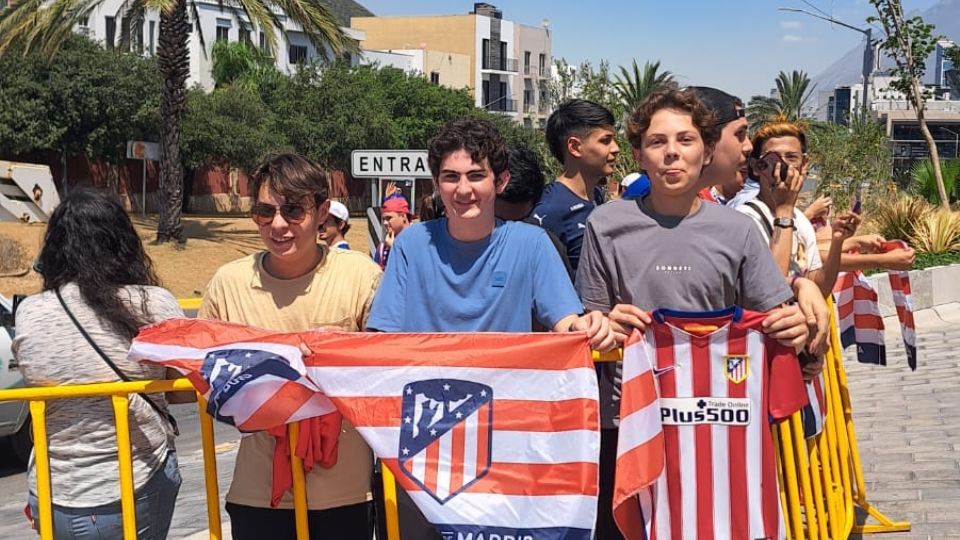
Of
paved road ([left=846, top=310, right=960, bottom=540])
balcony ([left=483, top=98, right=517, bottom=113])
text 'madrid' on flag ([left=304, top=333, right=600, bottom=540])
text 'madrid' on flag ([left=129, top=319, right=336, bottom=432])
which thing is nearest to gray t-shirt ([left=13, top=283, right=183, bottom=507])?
text 'madrid' on flag ([left=129, top=319, right=336, bottom=432])

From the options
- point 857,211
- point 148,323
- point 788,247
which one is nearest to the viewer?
point 148,323

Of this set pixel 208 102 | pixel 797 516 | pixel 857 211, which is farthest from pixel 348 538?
pixel 208 102

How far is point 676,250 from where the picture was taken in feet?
11.9

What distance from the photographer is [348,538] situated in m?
3.72

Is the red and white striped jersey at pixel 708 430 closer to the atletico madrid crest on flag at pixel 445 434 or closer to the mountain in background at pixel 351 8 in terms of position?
the atletico madrid crest on flag at pixel 445 434

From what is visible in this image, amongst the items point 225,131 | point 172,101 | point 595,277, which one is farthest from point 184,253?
point 595,277

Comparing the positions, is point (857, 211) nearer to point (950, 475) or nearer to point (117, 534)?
point (950, 475)

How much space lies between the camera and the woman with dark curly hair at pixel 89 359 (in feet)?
12.4

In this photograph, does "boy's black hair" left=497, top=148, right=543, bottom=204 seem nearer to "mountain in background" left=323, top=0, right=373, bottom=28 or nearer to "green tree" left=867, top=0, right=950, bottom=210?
"green tree" left=867, top=0, right=950, bottom=210

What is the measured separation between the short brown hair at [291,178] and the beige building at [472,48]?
81.4 meters

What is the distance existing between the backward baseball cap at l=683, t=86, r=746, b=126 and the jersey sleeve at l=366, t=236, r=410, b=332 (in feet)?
4.98

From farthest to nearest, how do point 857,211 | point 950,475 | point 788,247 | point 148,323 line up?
1. point 950,475
2. point 857,211
3. point 788,247
4. point 148,323

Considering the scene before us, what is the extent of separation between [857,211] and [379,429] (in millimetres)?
2317

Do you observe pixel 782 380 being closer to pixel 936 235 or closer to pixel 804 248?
pixel 804 248
